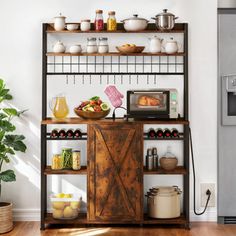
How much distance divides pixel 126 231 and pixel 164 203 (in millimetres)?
394

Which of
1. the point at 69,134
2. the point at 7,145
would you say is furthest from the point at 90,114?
the point at 7,145

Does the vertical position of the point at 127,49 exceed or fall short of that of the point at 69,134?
it exceeds it

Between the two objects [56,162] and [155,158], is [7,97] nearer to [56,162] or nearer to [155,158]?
[56,162]

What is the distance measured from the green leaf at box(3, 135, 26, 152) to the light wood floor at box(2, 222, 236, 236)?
Answer: 67 centimetres

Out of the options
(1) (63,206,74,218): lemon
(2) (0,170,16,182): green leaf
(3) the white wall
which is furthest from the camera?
(3) the white wall

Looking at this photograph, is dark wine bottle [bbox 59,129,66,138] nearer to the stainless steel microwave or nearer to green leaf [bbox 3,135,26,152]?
green leaf [bbox 3,135,26,152]

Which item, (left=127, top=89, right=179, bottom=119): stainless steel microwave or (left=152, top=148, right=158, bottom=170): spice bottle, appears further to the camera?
(left=152, top=148, right=158, bottom=170): spice bottle

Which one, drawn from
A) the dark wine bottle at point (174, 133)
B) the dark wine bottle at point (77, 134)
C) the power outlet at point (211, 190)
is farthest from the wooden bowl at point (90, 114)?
the power outlet at point (211, 190)

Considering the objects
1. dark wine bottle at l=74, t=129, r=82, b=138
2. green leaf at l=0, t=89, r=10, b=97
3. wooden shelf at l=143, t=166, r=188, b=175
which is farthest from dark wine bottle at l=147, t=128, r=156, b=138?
green leaf at l=0, t=89, r=10, b=97

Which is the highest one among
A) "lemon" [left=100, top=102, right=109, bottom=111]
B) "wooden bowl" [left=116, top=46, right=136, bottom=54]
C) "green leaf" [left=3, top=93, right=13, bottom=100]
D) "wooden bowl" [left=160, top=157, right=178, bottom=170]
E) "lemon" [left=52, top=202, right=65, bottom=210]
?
"wooden bowl" [left=116, top=46, right=136, bottom=54]

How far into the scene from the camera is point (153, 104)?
432 cm

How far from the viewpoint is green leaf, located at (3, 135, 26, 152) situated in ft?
13.9

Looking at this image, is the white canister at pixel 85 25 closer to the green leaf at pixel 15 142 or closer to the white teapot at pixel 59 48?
the white teapot at pixel 59 48

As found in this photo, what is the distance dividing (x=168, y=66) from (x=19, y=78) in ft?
4.27
